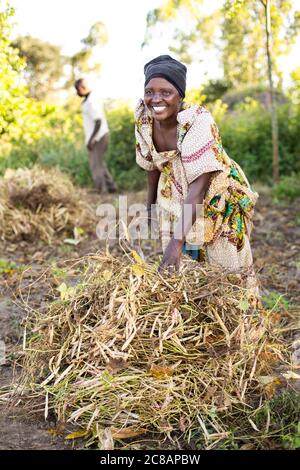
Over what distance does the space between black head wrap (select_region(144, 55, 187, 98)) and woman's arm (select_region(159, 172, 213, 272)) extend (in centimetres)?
43

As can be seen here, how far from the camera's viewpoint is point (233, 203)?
3.14 meters

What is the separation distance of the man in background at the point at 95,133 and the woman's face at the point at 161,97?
19.9 ft

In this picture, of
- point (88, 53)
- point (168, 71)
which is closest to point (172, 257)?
point (168, 71)

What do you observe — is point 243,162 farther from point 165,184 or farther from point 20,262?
point 165,184

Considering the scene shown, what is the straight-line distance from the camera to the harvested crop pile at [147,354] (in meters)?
2.37

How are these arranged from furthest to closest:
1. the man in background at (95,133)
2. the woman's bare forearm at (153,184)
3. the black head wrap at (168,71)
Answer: the man in background at (95,133) < the woman's bare forearm at (153,184) < the black head wrap at (168,71)

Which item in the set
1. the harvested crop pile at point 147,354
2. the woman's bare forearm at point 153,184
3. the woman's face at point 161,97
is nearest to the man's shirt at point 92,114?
the woman's bare forearm at point 153,184

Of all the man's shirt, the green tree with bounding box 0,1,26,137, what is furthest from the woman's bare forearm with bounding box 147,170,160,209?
the man's shirt

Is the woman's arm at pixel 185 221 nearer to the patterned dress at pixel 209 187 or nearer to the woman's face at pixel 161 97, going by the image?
the patterned dress at pixel 209 187

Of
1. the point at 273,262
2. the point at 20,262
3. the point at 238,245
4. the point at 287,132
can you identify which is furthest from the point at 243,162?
the point at 238,245

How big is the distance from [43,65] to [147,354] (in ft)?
91.8

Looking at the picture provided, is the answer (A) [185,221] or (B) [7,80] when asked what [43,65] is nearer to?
(B) [7,80]

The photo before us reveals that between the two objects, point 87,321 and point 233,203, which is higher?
point 233,203
